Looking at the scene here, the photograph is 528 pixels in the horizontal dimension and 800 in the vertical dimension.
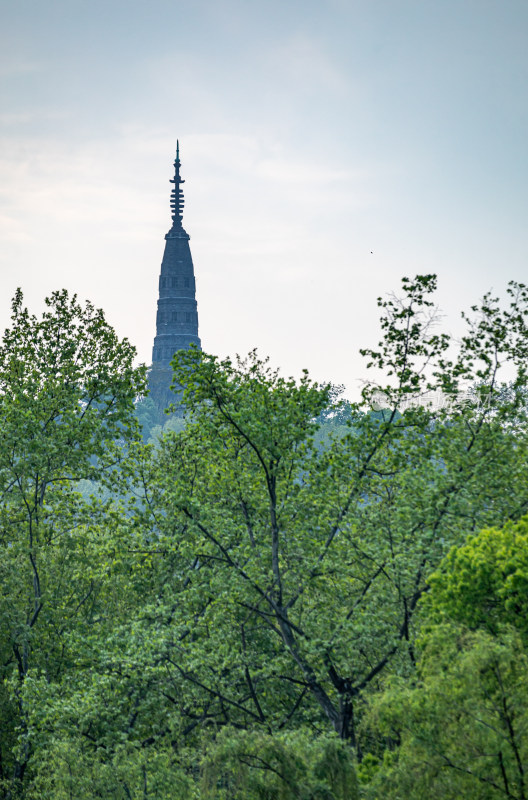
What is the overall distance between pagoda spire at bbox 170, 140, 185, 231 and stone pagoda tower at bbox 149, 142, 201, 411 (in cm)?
259

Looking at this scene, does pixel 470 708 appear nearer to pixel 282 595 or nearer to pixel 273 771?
pixel 273 771

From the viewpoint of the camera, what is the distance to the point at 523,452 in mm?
15594

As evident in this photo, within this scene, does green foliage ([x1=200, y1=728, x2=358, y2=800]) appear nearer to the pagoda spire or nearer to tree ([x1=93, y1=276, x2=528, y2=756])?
tree ([x1=93, y1=276, x2=528, y2=756])

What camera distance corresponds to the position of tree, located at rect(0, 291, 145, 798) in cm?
1941

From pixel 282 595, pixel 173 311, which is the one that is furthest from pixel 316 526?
pixel 173 311

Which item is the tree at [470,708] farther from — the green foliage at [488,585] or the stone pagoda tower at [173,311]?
the stone pagoda tower at [173,311]

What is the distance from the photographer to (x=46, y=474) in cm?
1975

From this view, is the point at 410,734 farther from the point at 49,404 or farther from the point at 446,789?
the point at 49,404

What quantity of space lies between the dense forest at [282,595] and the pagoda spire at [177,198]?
339 feet

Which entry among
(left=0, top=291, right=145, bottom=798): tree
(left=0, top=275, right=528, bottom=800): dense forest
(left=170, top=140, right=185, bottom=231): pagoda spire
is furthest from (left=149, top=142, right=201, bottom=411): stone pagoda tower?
(left=0, top=275, right=528, bottom=800): dense forest

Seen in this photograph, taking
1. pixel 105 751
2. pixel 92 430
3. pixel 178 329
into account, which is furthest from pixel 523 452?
pixel 178 329

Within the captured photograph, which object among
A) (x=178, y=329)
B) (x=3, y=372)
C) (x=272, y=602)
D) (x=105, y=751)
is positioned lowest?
(x=105, y=751)

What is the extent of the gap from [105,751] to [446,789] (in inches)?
260

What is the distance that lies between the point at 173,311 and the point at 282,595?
10280 centimetres
